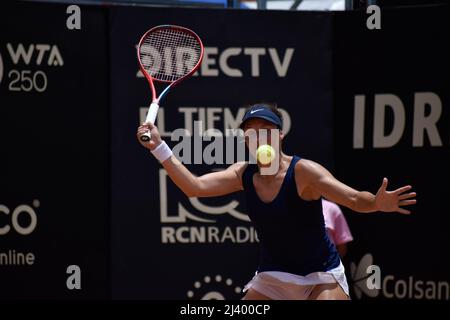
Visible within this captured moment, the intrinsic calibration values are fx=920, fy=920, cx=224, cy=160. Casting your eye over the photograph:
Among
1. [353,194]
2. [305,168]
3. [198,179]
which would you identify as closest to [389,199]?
[353,194]

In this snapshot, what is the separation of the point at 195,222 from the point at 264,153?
87.2 inches

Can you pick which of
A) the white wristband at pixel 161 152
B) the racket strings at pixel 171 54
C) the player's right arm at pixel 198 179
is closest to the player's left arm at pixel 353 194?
the player's right arm at pixel 198 179

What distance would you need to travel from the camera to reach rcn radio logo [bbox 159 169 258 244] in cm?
700

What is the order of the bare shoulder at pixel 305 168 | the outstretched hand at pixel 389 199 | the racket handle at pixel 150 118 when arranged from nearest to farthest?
the outstretched hand at pixel 389 199
the racket handle at pixel 150 118
the bare shoulder at pixel 305 168

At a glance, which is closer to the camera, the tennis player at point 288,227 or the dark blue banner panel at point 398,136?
the tennis player at point 288,227

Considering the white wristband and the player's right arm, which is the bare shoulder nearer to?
the player's right arm

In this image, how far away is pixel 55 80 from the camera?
689 centimetres

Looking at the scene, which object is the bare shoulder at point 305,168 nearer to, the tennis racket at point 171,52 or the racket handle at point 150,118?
the racket handle at point 150,118

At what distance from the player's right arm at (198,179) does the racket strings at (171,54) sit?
0.88m

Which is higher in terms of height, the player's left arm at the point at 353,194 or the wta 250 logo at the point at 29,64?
the wta 250 logo at the point at 29,64

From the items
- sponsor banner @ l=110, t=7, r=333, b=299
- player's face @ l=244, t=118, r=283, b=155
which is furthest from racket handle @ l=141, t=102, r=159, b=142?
sponsor banner @ l=110, t=7, r=333, b=299

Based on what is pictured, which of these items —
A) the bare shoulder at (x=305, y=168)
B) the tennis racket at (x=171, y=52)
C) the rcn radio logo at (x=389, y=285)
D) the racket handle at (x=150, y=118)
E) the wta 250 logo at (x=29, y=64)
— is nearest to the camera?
the racket handle at (x=150, y=118)

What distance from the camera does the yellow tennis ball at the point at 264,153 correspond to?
4910 mm
